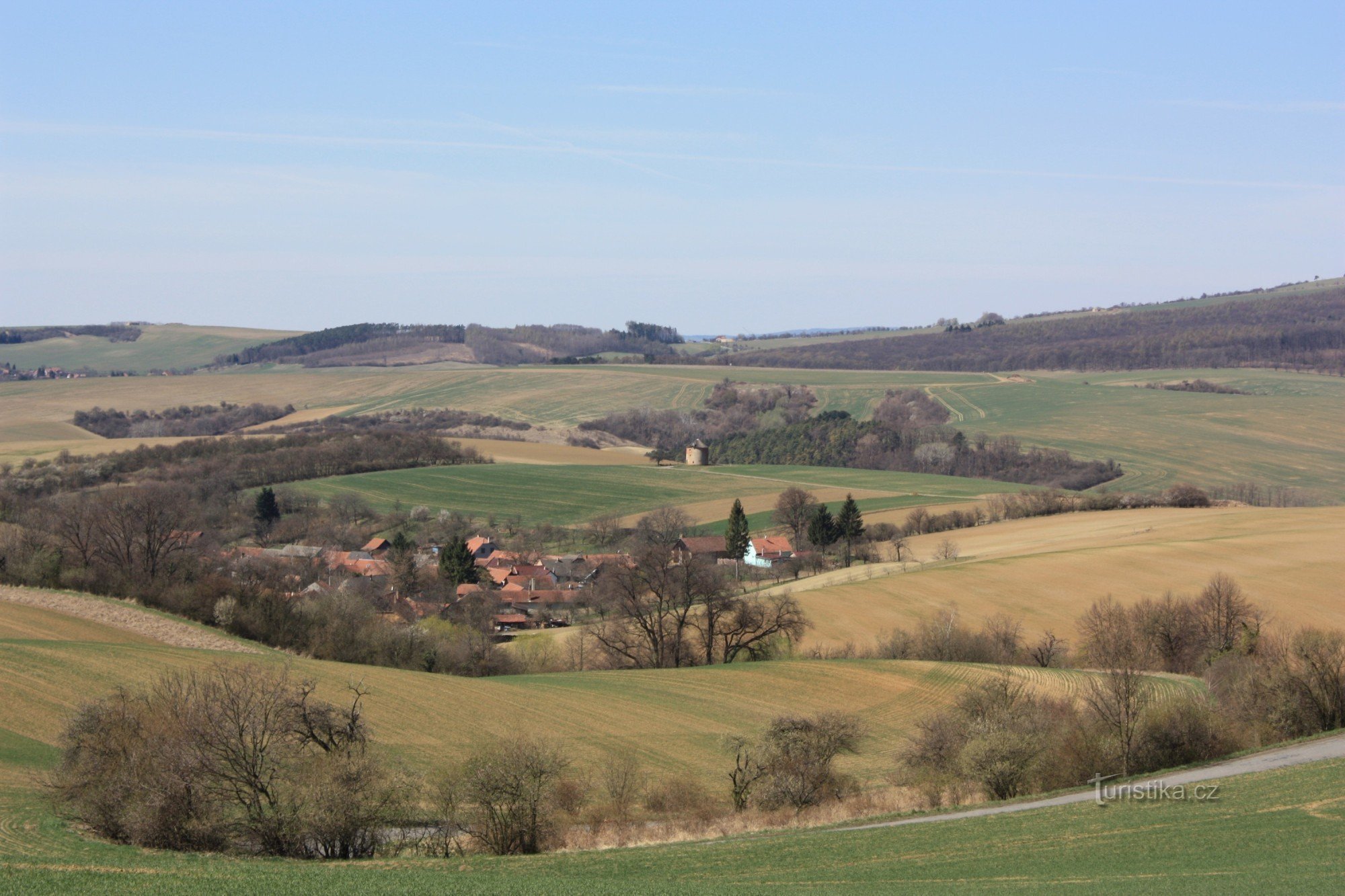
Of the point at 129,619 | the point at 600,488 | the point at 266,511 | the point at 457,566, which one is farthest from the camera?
the point at 600,488

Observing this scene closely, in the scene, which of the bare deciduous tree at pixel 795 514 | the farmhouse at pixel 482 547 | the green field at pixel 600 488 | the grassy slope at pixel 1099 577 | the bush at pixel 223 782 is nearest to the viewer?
the bush at pixel 223 782

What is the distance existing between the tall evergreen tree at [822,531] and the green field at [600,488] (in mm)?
6377

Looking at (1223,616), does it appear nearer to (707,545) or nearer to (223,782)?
(223,782)

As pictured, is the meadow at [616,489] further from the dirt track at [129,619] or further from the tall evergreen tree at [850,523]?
the dirt track at [129,619]

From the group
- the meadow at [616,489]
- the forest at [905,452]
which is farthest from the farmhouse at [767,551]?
the forest at [905,452]

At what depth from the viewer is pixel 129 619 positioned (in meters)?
41.7

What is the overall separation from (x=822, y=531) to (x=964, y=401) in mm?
62553

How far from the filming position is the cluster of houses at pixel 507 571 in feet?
205

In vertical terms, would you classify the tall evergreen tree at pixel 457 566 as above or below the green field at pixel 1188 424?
below

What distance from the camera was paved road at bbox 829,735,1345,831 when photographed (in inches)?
930

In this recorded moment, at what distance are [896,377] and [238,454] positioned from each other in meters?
88.1

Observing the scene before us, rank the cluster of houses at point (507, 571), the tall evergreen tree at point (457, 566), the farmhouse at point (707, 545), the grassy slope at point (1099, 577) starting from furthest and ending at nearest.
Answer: the farmhouse at point (707, 545)
the tall evergreen tree at point (457, 566)
the cluster of houses at point (507, 571)
the grassy slope at point (1099, 577)

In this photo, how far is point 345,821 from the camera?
816 inches

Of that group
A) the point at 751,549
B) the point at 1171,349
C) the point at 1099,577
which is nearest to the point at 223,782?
the point at 1099,577
